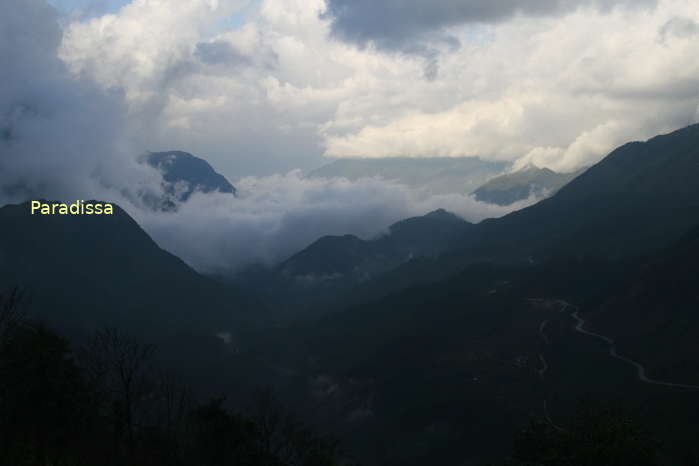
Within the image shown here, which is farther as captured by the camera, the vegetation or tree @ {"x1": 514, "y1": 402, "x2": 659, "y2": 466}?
the vegetation

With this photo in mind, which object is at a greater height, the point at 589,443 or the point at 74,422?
the point at 74,422

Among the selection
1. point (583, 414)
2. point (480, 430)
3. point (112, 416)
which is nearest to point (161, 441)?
point (112, 416)

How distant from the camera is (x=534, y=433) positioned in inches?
3127

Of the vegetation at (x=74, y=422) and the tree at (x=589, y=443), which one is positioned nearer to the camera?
the tree at (x=589, y=443)

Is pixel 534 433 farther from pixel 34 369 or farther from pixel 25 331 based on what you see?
pixel 25 331

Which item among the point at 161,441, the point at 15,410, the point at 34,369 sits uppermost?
the point at 34,369

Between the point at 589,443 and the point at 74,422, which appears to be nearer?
the point at 589,443

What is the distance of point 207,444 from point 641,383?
146711 millimetres

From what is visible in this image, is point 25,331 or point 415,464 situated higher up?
point 25,331

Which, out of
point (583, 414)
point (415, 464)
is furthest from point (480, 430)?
point (583, 414)

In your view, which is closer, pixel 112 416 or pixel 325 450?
pixel 112 416

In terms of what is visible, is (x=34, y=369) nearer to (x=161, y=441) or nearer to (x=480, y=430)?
(x=161, y=441)

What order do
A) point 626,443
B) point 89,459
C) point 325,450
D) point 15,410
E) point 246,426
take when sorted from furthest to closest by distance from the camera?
point 325,450 < point 246,426 < point 89,459 < point 15,410 < point 626,443

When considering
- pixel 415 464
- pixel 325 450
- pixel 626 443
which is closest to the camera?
pixel 626 443
